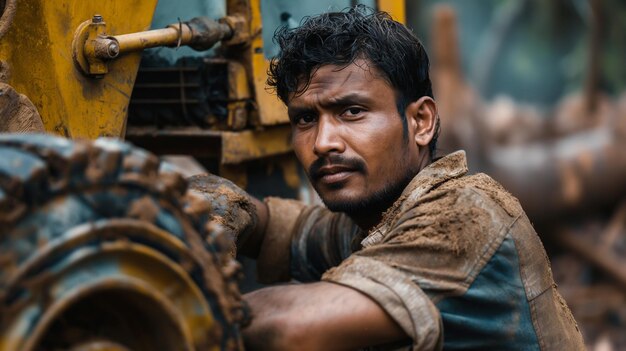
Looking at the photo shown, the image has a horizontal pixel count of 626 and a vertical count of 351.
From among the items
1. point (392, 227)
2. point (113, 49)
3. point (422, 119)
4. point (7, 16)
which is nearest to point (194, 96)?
point (113, 49)

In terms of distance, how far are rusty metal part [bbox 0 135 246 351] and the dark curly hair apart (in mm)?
929

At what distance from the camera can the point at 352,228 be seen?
3.18 m

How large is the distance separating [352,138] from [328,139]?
6 centimetres

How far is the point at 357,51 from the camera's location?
2740 millimetres

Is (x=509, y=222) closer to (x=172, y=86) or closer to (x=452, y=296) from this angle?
(x=452, y=296)

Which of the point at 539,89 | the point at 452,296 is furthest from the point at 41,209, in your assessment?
the point at 539,89

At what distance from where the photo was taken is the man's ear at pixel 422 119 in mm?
2875

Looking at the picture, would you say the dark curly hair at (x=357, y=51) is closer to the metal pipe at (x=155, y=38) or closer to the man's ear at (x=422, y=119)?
the man's ear at (x=422, y=119)

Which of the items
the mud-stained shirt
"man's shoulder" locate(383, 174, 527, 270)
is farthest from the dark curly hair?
"man's shoulder" locate(383, 174, 527, 270)

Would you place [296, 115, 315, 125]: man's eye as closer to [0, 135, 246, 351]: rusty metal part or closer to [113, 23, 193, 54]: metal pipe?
[113, 23, 193, 54]: metal pipe

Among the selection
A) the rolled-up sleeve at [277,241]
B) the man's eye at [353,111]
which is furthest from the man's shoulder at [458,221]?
the rolled-up sleeve at [277,241]

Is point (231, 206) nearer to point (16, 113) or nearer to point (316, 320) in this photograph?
point (16, 113)

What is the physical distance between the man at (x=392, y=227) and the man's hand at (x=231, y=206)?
0.03 meters

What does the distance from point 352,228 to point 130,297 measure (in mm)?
1472
